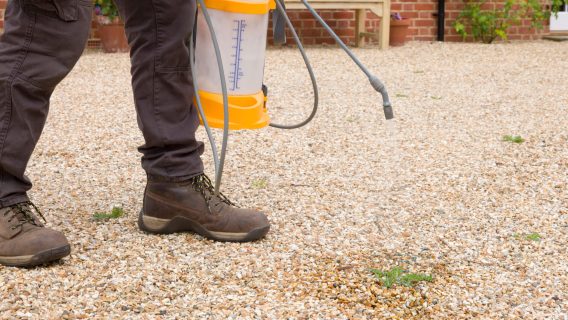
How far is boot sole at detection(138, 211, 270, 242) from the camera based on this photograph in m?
2.02

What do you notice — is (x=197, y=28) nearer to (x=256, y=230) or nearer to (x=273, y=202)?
(x=256, y=230)

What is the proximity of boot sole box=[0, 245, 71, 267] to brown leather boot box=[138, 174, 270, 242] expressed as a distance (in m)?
0.29

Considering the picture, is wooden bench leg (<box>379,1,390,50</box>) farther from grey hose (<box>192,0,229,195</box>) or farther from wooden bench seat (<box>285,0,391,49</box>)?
grey hose (<box>192,0,229,195</box>)

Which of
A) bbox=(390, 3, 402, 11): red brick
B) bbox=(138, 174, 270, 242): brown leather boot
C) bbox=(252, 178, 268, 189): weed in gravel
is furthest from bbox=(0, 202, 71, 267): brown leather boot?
bbox=(390, 3, 402, 11): red brick

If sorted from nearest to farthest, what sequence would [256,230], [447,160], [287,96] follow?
[256,230] → [447,160] → [287,96]

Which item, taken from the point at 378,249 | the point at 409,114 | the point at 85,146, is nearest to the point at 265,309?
Answer: the point at 378,249

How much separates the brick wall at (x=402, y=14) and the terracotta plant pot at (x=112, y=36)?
163cm

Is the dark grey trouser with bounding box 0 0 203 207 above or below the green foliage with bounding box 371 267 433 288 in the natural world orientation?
above

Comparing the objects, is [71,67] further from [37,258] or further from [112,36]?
[112,36]

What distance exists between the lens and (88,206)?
235cm

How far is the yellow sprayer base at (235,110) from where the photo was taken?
1943 millimetres

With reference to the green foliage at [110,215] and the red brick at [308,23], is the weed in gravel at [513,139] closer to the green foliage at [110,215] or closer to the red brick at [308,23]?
the green foliage at [110,215]

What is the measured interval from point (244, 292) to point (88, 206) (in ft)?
2.65

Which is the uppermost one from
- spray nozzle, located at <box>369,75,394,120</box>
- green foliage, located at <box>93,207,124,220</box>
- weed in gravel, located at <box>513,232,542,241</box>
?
spray nozzle, located at <box>369,75,394,120</box>
